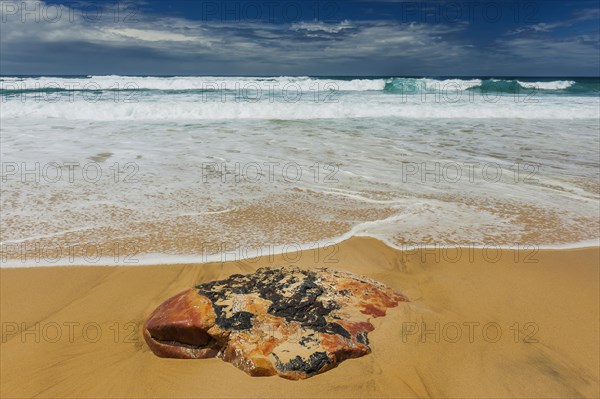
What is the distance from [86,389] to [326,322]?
4.15 feet

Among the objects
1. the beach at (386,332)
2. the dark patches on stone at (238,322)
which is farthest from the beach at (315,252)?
the dark patches on stone at (238,322)

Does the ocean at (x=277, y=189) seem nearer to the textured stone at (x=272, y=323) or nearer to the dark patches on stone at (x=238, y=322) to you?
the textured stone at (x=272, y=323)

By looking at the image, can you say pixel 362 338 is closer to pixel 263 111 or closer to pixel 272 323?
pixel 272 323

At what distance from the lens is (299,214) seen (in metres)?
4.60

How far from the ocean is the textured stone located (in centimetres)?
108

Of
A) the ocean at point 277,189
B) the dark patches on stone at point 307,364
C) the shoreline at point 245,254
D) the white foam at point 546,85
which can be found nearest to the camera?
the dark patches on stone at point 307,364

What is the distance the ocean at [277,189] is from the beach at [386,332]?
1.05 ft

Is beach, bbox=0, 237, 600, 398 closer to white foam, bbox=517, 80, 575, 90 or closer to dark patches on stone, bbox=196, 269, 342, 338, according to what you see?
dark patches on stone, bbox=196, 269, 342, 338

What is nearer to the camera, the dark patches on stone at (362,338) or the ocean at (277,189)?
the dark patches on stone at (362,338)

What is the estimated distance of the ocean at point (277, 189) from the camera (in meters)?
3.90

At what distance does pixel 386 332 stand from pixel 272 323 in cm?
68

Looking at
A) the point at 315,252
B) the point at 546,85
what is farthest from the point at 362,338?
the point at 546,85

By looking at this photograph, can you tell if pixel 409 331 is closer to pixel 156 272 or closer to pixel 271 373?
pixel 271 373

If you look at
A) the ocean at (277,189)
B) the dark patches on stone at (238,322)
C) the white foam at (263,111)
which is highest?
the white foam at (263,111)
